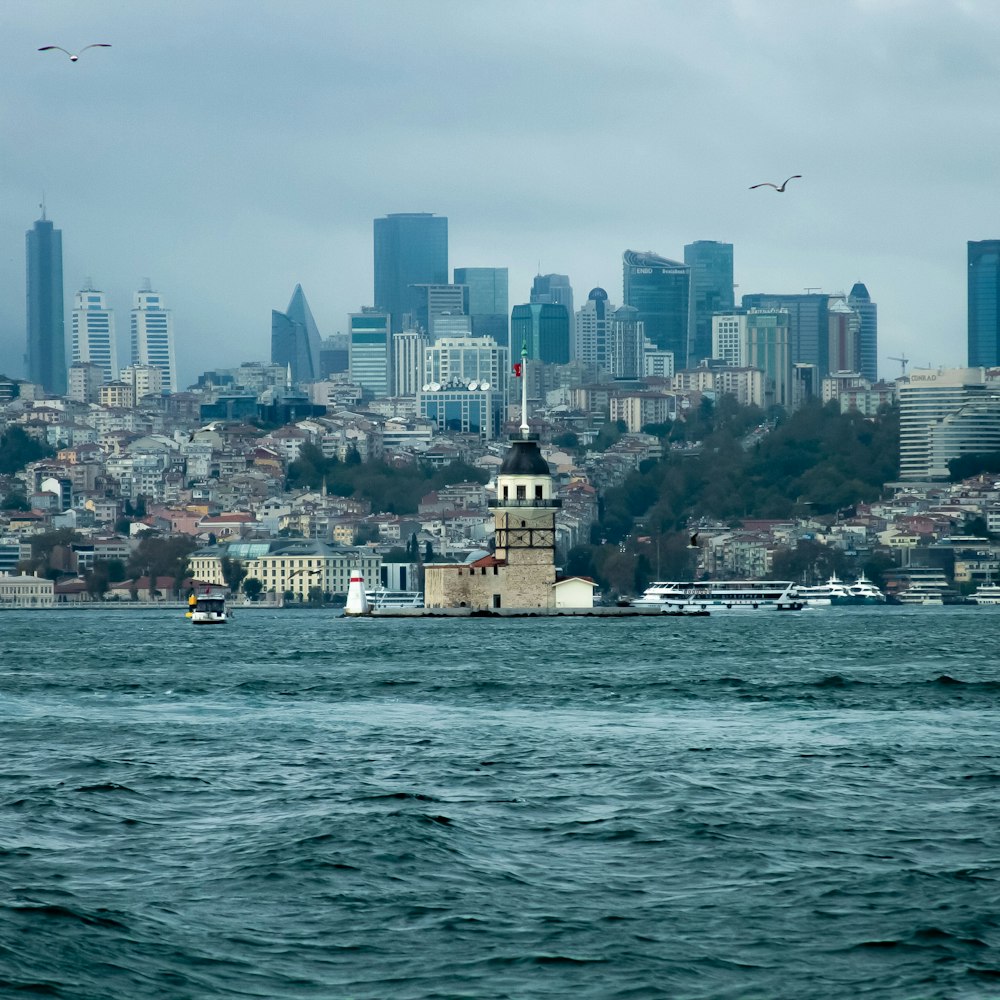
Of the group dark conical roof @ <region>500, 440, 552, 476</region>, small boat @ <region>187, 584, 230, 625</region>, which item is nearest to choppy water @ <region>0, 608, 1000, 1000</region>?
dark conical roof @ <region>500, 440, 552, 476</region>

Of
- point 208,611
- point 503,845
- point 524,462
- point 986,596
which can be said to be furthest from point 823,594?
point 503,845

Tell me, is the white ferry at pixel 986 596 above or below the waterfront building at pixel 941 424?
below

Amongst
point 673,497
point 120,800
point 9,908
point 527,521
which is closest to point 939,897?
point 9,908

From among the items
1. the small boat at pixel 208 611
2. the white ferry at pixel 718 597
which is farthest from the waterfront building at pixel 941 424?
the small boat at pixel 208 611

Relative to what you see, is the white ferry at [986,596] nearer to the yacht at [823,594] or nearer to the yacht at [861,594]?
the yacht at [861,594]

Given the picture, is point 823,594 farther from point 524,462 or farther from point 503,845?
point 503,845

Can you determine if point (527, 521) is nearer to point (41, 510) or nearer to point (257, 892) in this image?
point (257, 892)

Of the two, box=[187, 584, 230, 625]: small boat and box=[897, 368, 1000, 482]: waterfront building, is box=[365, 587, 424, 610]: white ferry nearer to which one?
box=[187, 584, 230, 625]: small boat
